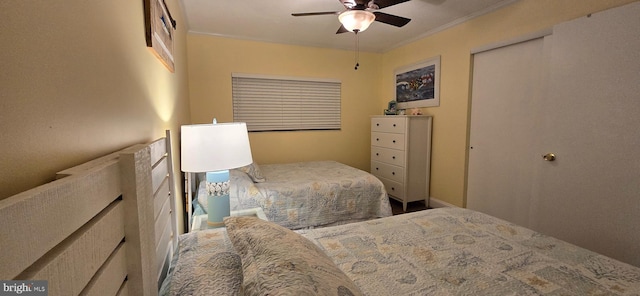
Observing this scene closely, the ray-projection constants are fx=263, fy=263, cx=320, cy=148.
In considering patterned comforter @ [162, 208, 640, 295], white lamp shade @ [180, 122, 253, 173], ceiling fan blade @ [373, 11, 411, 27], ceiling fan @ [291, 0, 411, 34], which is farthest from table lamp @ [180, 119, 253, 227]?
ceiling fan blade @ [373, 11, 411, 27]

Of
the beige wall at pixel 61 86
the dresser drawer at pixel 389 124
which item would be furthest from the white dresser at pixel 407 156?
the beige wall at pixel 61 86

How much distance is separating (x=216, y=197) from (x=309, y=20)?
2257 millimetres

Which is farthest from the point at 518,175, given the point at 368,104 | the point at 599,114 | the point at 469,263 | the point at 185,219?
the point at 185,219

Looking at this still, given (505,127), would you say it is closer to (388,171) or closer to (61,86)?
(388,171)

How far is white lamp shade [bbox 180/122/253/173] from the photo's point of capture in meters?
1.43

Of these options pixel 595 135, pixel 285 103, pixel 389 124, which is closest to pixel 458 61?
pixel 389 124

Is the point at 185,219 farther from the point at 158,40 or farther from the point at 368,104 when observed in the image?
the point at 368,104

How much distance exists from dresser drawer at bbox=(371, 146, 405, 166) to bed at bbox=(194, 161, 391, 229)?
0.86 metres

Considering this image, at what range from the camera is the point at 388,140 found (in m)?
3.69

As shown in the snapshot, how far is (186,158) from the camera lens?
1.45 meters

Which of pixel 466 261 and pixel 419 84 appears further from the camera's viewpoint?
pixel 419 84

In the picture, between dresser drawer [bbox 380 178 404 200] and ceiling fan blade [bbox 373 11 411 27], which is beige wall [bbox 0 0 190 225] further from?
dresser drawer [bbox 380 178 404 200]

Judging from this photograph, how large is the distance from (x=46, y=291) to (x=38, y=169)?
0.22m

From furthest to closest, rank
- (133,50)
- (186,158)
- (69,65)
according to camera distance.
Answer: (186,158) → (133,50) → (69,65)
